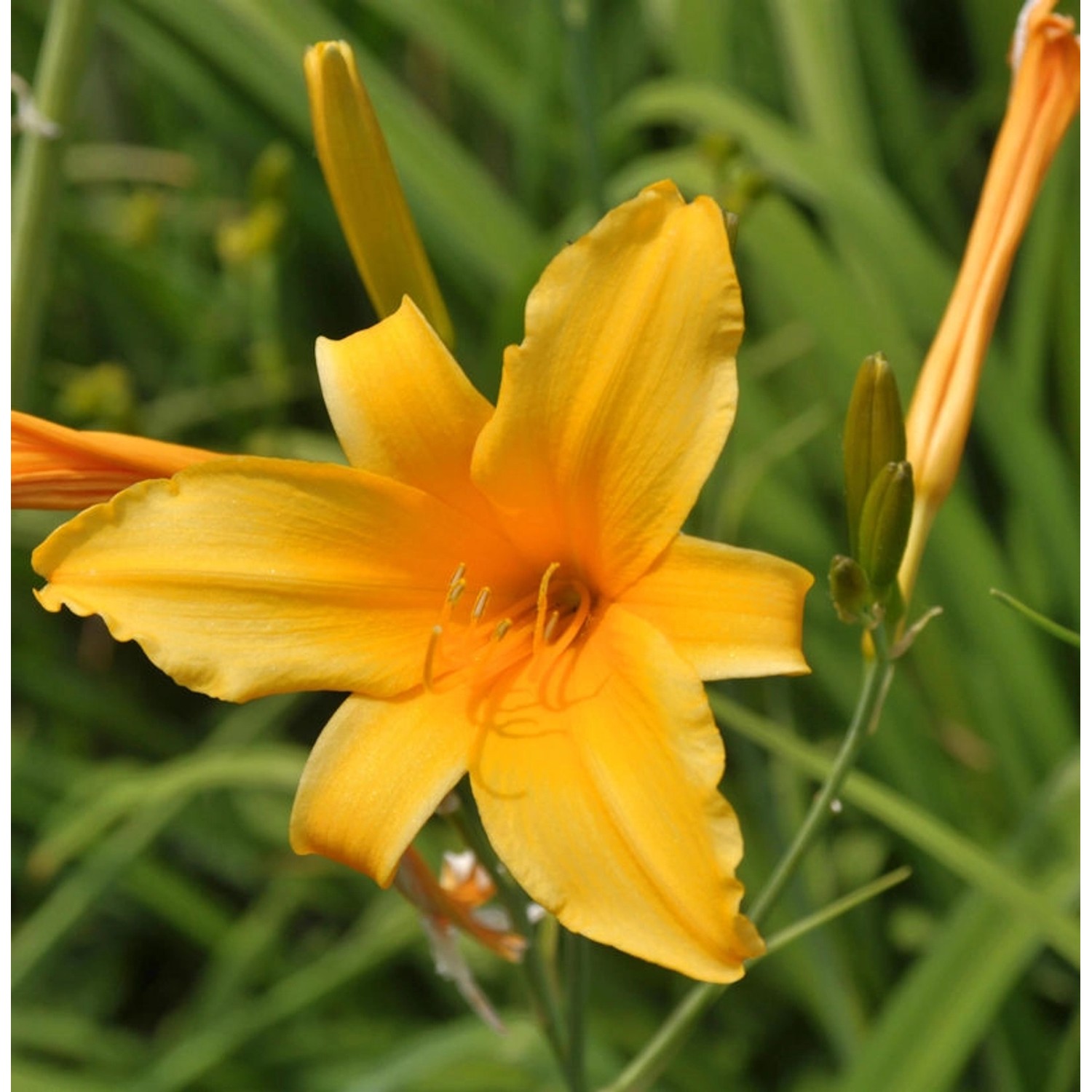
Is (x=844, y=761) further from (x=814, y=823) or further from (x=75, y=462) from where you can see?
(x=75, y=462)

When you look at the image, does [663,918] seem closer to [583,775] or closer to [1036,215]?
[583,775]

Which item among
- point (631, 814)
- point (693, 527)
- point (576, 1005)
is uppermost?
point (631, 814)

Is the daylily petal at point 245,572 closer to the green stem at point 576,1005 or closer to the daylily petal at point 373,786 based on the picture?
the daylily petal at point 373,786

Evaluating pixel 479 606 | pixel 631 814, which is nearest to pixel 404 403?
pixel 479 606

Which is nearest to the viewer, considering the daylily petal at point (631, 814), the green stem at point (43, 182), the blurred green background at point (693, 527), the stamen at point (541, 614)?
the daylily petal at point (631, 814)

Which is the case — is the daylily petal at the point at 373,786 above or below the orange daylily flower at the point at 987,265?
below

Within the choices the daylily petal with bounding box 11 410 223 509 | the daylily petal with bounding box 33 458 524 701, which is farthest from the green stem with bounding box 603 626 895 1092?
A: the daylily petal with bounding box 11 410 223 509

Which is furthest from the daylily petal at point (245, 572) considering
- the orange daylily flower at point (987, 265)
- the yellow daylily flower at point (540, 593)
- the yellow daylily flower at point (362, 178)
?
the orange daylily flower at point (987, 265)
